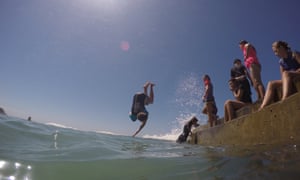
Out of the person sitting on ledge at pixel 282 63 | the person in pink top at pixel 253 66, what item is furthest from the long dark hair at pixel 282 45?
the person in pink top at pixel 253 66

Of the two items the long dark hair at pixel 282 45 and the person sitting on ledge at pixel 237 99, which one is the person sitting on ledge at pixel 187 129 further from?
the long dark hair at pixel 282 45

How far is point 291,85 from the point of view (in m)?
3.65

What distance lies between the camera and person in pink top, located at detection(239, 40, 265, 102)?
5.83 m

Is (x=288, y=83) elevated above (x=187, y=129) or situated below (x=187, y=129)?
above

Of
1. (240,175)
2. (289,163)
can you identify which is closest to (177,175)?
(240,175)

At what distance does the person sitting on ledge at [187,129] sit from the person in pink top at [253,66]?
4.44 m

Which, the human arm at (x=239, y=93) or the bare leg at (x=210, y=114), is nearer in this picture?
the human arm at (x=239, y=93)

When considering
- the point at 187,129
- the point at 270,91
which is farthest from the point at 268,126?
the point at 187,129

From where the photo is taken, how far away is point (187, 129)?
10148 millimetres

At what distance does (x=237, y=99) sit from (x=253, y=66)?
42.8 inches

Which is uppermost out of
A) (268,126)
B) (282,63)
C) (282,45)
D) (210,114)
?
(282,45)

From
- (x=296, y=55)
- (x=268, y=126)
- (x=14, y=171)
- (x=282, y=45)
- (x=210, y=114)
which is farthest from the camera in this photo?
(x=210, y=114)

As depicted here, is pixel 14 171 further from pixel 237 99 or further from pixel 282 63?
pixel 237 99

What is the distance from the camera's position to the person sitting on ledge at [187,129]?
1002 centimetres
